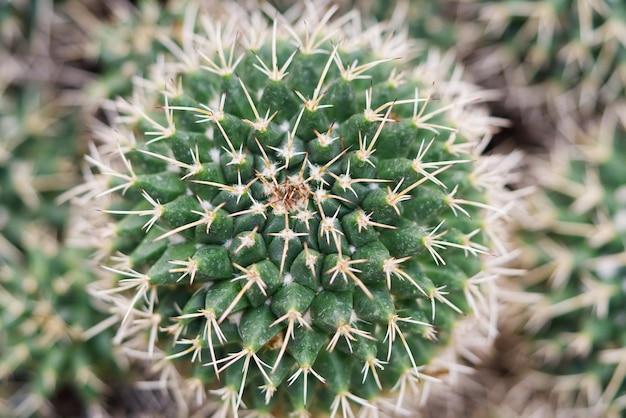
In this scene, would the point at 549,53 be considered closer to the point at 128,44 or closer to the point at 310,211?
the point at 310,211

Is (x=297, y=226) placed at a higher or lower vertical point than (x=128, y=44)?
higher

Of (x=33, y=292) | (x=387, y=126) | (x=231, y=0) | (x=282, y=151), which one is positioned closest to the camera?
(x=282, y=151)

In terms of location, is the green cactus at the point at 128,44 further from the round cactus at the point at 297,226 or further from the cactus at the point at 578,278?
the cactus at the point at 578,278

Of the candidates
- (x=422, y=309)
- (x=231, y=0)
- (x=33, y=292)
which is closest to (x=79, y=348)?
(x=33, y=292)

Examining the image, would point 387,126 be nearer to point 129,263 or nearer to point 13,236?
point 129,263

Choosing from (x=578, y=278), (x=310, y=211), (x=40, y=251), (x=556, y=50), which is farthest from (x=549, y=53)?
(x=40, y=251)

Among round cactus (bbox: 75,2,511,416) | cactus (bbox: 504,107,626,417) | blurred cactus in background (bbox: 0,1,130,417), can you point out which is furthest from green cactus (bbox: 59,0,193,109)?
cactus (bbox: 504,107,626,417)
